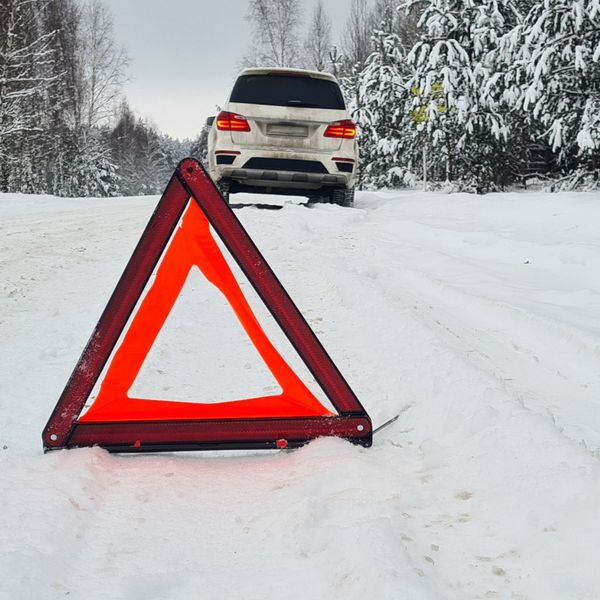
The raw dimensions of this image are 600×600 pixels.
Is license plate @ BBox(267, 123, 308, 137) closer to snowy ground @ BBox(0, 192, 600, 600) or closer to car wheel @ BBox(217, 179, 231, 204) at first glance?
car wheel @ BBox(217, 179, 231, 204)

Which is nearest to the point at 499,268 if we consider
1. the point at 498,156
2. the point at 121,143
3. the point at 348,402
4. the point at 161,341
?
the point at 161,341

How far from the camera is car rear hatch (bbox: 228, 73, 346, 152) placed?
296 inches

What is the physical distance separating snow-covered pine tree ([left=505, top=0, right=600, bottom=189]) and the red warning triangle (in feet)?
35.7

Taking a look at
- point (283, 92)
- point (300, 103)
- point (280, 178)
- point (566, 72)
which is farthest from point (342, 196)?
point (566, 72)

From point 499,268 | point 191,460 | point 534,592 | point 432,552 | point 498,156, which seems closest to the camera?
point 534,592

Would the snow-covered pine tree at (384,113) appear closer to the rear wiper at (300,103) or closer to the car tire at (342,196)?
the car tire at (342,196)

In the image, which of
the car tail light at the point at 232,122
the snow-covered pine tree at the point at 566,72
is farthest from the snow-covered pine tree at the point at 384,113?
the car tail light at the point at 232,122

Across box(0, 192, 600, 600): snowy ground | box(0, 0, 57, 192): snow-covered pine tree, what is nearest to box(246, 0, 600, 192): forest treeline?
box(0, 192, 600, 600): snowy ground

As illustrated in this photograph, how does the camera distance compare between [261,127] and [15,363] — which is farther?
[261,127]

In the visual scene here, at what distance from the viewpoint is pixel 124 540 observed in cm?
164

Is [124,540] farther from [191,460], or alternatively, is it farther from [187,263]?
[187,263]

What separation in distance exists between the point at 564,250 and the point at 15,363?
4.52m

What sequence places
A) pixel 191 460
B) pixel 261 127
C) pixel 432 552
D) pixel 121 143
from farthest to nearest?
pixel 121 143
pixel 261 127
pixel 191 460
pixel 432 552

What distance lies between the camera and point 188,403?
2152mm
